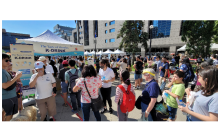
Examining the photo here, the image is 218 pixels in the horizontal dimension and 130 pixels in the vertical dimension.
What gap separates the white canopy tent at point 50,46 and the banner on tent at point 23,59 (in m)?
1.12

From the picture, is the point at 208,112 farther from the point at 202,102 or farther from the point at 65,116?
the point at 65,116

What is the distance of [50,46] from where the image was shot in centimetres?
507

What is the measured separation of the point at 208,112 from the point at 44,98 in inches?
129

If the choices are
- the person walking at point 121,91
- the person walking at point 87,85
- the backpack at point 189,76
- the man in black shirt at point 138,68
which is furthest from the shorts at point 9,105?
the backpack at point 189,76

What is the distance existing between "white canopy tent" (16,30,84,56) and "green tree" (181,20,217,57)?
13.4 metres

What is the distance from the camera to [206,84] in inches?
51.5

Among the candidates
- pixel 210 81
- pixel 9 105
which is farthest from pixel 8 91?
pixel 210 81

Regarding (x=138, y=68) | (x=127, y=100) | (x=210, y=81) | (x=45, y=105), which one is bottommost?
(x=45, y=105)

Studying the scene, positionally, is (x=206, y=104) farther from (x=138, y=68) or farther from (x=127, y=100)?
(x=138, y=68)

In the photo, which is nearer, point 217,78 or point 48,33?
point 217,78

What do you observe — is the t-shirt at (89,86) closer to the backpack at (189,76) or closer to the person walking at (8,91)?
the person walking at (8,91)

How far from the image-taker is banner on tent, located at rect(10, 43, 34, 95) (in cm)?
338

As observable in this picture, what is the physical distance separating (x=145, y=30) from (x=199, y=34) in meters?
15.3
